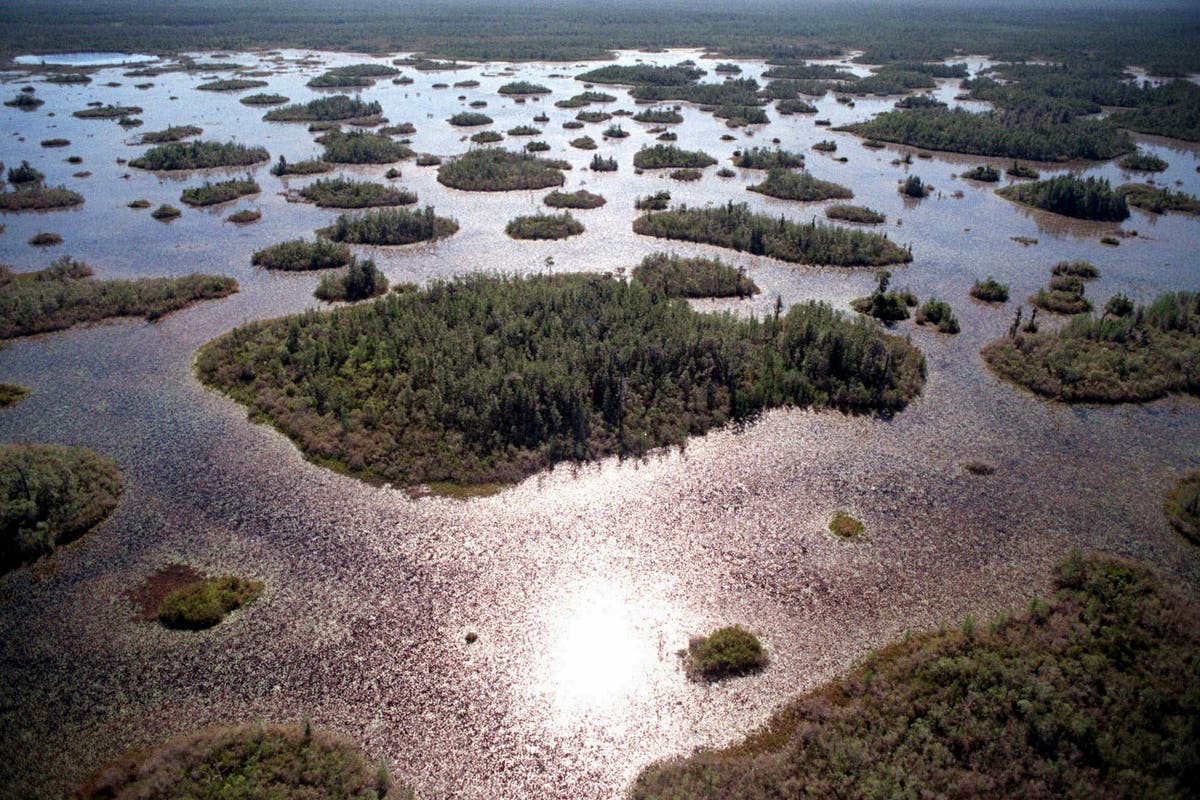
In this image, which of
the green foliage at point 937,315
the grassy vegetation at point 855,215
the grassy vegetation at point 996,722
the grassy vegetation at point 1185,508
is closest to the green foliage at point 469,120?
the grassy vegetation at point 855,215

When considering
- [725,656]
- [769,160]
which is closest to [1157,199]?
[769,160]

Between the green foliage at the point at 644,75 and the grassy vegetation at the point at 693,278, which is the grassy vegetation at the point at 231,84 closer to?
the green foliage at the point at 644,75

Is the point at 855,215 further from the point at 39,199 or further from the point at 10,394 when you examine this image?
the point at 39,199

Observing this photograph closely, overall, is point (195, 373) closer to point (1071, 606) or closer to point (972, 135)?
point (1071, 606)

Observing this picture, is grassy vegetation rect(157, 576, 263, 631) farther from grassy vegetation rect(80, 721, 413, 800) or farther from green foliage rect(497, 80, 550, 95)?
green foliage rect(497, 80, 550, 95)

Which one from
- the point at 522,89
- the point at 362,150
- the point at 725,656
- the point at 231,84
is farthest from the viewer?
the point at 231,84

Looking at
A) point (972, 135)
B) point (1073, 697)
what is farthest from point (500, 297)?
point (972, 135)

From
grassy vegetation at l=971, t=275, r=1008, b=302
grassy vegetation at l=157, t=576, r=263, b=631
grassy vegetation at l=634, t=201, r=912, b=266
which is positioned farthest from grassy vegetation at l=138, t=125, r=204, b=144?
grassy vegetation at l=971, t=275, r=1008, b=302
